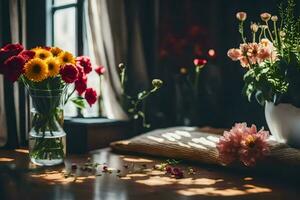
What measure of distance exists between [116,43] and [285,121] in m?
1.01

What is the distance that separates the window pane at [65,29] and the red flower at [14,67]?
731mm

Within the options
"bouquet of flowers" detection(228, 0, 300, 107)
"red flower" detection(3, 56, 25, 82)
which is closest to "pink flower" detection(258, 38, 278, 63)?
"bouquet of flowers" detection(228, 0, 300, 107)

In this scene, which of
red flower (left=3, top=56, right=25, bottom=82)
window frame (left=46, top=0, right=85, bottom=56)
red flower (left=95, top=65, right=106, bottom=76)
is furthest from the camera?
window frame (left=46, top=0, right=85, bottom=56)

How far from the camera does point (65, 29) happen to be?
2232 millimetres

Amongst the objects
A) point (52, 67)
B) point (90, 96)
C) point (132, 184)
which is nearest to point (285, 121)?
point (132, 184)

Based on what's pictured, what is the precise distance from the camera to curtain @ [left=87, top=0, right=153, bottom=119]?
7.22 ft

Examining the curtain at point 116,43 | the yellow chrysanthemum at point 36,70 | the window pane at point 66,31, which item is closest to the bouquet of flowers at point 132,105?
the curtain at point 116,43

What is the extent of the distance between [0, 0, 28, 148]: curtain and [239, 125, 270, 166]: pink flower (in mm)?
953

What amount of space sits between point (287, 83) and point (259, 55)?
0.14 metres

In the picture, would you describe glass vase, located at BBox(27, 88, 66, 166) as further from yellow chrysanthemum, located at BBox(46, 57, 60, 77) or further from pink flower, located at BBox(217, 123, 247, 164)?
pink flower, located at BBox(217, 123, 247, 164)

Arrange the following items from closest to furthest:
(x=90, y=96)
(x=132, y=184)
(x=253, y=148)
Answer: (x=132, y=184), (x=253, y=148), (x=90, y=96)

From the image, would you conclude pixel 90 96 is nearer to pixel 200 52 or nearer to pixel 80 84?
pixel 80 84

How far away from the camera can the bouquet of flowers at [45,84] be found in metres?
1.48

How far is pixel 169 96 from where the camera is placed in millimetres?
2496
